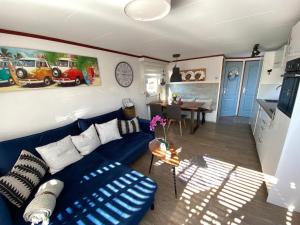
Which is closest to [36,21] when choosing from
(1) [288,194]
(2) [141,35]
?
(2) [141,35]

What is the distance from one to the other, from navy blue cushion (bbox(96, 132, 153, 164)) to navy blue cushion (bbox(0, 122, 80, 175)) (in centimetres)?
62

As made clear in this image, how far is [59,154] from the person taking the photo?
5.54 ft

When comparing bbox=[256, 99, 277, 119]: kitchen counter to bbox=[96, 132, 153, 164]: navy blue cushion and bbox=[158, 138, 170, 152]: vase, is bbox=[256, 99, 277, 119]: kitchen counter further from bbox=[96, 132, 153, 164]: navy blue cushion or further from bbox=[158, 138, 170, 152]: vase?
bbox=[96, 132, 153, 164]: navy blue cushion

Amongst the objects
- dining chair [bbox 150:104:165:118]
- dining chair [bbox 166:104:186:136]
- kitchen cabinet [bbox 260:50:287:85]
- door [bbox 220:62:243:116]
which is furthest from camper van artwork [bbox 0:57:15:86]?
door [bbox 220:62:243:116]

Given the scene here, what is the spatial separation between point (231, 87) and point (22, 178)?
19.0ft

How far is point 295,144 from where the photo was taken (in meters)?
1.33

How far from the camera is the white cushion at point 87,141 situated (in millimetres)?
1936

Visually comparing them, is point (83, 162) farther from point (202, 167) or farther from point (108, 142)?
point (202, 167)

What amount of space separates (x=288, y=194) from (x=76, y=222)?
2.13m

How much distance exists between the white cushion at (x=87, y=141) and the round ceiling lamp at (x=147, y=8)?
1682mm

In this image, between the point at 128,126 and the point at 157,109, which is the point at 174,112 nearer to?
the point at 157,109

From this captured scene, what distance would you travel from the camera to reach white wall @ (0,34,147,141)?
174cm

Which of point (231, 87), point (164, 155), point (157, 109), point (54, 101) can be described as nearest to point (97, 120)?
point (54, 101)

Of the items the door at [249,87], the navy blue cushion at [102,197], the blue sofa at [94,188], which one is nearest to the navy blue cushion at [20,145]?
the blue sofa at [94,188]
